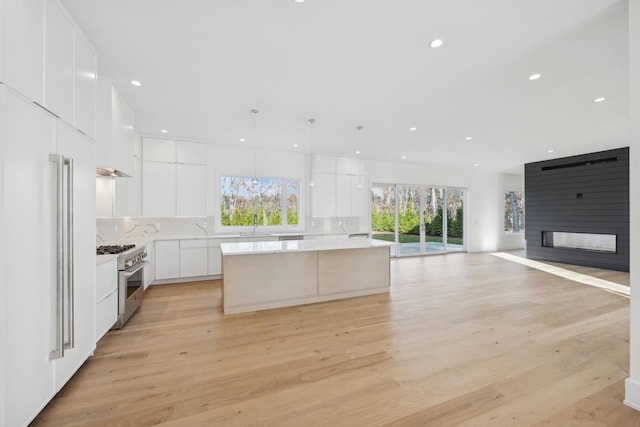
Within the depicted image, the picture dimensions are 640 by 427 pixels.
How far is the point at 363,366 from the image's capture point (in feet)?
7.61

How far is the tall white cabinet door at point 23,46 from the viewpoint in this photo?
1.42m

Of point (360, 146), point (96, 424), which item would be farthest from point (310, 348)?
point (360, 146)

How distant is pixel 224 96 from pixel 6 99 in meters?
2.38

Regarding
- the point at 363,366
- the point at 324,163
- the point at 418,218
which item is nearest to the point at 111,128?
the point at 363,366

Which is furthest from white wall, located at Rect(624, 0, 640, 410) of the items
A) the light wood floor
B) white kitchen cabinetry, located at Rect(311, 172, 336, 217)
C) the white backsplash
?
the white backsplash

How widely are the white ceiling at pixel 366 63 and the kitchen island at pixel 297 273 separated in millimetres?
2032

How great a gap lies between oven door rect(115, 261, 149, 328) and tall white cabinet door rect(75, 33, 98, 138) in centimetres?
163

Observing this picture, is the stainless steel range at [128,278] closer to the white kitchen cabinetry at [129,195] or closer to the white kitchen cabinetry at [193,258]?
the white kitchen cabinetry at [129,195]

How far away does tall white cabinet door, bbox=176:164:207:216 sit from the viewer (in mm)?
5434

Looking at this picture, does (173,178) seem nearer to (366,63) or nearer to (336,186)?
(336,186)

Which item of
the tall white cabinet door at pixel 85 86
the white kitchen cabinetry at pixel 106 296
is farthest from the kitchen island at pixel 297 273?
the tall white cabinet door at pixel 85 86

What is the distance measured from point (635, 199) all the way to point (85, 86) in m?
4.15

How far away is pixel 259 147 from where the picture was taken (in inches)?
247

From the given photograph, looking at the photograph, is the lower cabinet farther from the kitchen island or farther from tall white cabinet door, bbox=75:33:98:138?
tall white cabinet door, bbox=75:33:98:138
